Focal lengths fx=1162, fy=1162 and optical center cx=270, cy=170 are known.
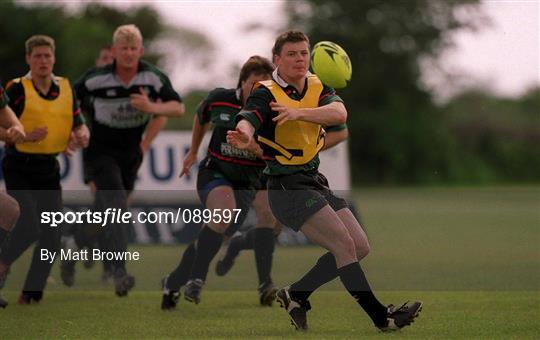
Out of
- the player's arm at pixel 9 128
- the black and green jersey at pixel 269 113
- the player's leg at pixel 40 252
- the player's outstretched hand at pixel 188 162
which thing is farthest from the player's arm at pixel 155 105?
the black and green jersey at pixel 269 113

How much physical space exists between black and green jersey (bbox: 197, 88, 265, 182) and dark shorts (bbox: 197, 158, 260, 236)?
0.17 feet

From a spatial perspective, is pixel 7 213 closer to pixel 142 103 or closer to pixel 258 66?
pixel 142 103

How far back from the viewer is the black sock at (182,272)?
9.88 m

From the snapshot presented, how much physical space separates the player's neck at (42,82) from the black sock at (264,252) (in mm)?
2284

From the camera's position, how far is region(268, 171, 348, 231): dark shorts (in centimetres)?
808

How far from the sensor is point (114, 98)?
11219 mm

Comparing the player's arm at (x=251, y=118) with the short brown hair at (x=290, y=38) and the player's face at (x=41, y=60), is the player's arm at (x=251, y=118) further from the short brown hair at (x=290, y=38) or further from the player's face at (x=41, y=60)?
the player's face at (x=41, y=60)

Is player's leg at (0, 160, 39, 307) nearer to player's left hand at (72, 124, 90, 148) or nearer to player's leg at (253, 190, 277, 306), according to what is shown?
player's left hand at (72, 124, 90, 148)

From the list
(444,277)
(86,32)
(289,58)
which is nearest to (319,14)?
(86,32)

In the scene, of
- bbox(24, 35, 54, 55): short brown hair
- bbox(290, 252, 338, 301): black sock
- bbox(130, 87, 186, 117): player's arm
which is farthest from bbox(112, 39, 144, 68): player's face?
bbox(290, 252, 338, 301): black sock

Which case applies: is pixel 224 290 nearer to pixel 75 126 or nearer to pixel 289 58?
pixel 75 126

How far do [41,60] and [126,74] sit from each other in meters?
1.10

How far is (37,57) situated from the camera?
33.7 feet

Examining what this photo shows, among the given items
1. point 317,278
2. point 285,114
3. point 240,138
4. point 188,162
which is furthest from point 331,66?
point 188,162
